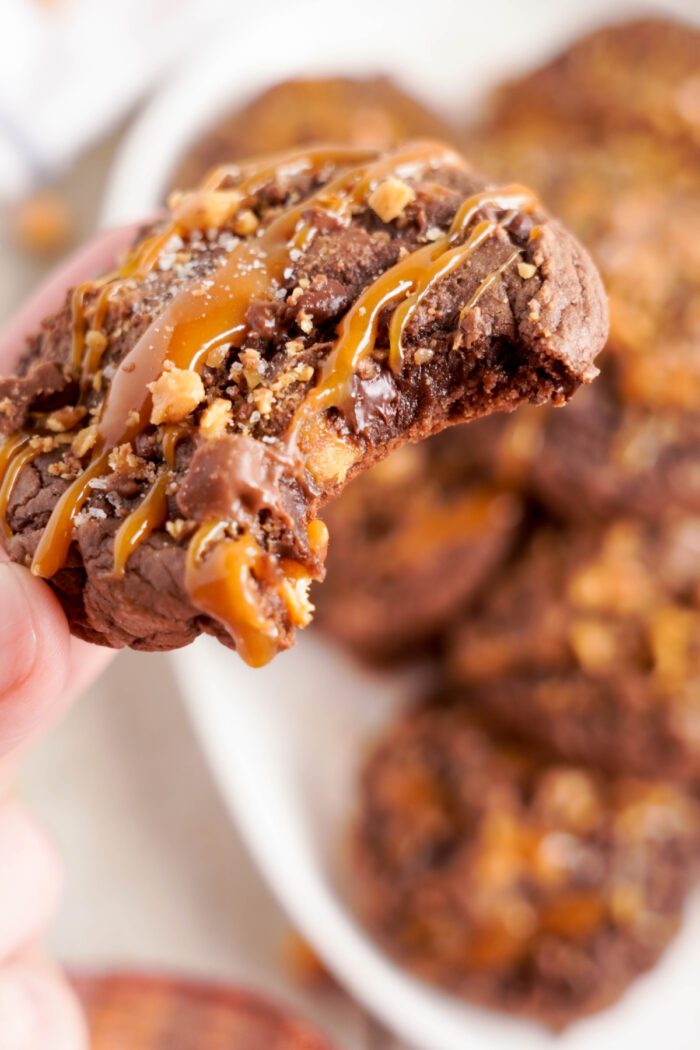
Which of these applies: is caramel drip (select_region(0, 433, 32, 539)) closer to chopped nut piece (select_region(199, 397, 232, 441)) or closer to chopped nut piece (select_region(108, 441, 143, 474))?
chopped nut piece (select_region(108, 441, 143, 474))

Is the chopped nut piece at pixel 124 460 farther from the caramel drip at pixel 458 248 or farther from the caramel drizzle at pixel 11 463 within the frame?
the caramel drip at pixel 458 248

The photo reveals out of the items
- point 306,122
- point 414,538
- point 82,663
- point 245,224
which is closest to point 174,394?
point 245,224

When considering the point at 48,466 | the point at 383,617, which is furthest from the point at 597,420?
the point at 48,466

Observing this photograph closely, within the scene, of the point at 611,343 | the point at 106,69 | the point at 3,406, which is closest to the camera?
the point at 3,406

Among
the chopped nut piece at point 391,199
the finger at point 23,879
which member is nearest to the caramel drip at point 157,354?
the chopped nut piece at point 391,199

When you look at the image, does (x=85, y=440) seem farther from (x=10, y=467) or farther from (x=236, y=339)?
(x=236, y=339)

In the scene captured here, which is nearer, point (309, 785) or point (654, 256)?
point (654, 256)

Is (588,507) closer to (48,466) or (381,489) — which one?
(381,489)
